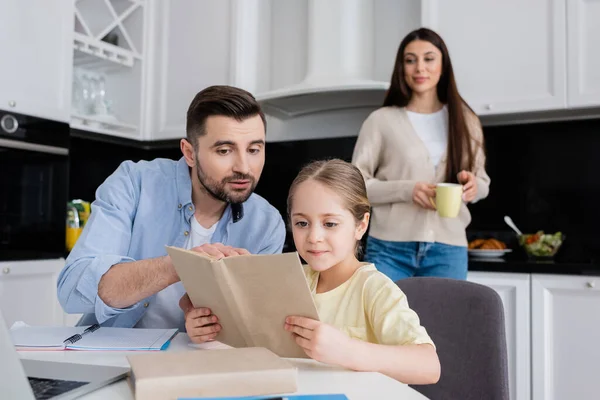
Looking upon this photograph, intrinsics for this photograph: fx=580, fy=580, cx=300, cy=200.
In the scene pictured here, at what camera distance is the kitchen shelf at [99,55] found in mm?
3068

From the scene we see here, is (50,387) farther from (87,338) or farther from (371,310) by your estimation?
(371,310)

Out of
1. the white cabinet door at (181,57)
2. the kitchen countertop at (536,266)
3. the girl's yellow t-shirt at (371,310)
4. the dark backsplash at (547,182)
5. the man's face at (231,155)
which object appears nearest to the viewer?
the girl's yellow t-shirt at (371,310)

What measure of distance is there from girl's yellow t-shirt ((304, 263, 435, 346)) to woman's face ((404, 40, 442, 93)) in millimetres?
1094

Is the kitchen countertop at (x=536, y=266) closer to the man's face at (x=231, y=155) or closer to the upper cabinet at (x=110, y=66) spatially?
the man's face at (x=231, y=155)

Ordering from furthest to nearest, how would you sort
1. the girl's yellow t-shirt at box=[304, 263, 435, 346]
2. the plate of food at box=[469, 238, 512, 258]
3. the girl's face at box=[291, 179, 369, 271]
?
the plate of food at box=[469, 238, 512, 258]
the girl's face at box=[291, 179, 369, 271]
the girl's yellow t-shirt at box=[304, 263, 435, 346]

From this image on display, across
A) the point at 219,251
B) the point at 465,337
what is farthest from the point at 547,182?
the point at 219,251

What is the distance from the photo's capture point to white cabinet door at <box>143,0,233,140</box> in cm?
335

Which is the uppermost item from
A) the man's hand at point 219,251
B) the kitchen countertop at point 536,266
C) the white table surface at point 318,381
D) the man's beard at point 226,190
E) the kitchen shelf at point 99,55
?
the kitchen shelf at point 99,55

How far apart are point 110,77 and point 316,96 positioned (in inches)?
55.3

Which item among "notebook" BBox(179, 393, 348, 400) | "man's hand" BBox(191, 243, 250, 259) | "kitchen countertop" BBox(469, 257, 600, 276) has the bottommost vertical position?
"notebook" BBox(179, 393, 348, 400)

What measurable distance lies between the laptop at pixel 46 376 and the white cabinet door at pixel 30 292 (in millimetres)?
1827

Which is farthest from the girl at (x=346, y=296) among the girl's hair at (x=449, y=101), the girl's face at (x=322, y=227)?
the girl's hair at (x=449, y=101)

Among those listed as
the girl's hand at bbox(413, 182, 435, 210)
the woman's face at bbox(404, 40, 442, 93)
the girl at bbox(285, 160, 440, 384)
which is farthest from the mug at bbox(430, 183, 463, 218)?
the girl at bbox(285, 160, 440, 384)

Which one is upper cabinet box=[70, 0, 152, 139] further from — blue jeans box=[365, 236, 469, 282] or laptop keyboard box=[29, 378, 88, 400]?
laptop keyboard box=[29, 378, 88, 400]
